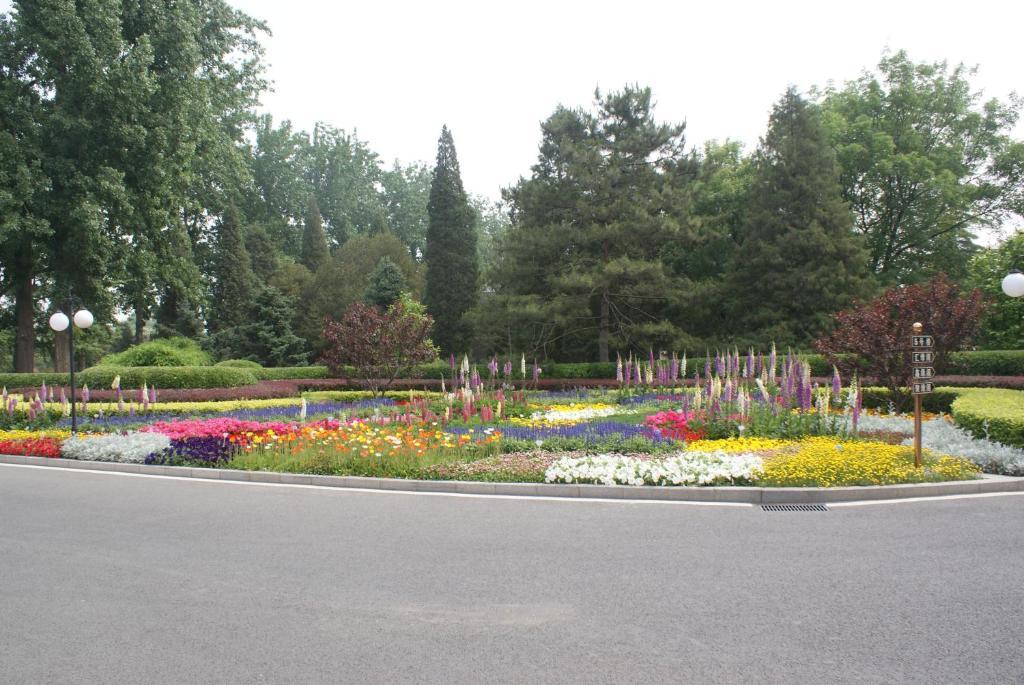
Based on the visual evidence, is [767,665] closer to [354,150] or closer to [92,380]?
[92,380]

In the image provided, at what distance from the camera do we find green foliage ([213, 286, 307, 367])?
37812mm

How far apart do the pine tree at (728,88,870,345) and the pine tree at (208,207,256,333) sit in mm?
30418

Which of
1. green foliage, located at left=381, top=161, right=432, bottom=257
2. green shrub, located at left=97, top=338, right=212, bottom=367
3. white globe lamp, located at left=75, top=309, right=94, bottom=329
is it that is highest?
green foliage, located at left=381, top=161, right=432, bottom=257

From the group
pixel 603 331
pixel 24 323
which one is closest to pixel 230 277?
pixel 24 323

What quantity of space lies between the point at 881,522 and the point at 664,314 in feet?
79.3

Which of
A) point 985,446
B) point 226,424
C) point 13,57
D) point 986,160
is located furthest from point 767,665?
point 986,160

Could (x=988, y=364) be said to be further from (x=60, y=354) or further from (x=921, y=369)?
(x=60, y=354)

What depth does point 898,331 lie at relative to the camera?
14680mm

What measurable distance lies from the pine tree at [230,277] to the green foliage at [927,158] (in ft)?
114

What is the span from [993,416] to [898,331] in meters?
3.98

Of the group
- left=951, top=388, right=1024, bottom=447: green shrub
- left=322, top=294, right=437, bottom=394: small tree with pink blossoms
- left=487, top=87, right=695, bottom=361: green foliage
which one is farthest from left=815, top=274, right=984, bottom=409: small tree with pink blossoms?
left=322, top=294, right=437, bottom=394: small tree with pink blossoms

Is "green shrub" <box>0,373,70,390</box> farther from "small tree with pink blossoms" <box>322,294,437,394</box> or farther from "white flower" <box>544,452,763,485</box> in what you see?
"white flower" <box>544,452,763,485</box>

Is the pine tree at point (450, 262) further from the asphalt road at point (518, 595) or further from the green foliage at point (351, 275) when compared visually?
the asphalt road at point (518, 595)

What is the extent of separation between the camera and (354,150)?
72562 millimetres
